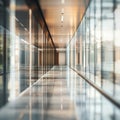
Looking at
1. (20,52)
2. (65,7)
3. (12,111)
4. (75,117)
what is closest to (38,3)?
(65,7)

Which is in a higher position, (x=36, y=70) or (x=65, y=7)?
(x=65, y=7)

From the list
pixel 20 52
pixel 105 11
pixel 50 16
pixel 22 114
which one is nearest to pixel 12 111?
pixel 22 114

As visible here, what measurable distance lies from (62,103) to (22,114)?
5.44ft

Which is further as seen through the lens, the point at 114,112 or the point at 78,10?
the point at 78,10

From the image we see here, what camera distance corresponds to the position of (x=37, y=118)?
17.5 feet

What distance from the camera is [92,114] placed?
227 inches

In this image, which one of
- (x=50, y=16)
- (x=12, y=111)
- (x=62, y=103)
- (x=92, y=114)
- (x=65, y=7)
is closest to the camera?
(x=92, y=114)

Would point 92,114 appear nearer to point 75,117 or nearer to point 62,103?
point 75,117

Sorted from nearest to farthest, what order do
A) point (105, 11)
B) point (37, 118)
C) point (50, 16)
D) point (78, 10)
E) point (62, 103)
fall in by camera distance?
point (37, 118) → point (62, 103) → point (105, 11) → point (78, 10) → point (50, 16)

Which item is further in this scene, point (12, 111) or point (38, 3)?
point (38, 3)

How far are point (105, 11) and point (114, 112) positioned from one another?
6.21m

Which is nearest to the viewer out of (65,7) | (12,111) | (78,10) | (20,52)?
(12,111)

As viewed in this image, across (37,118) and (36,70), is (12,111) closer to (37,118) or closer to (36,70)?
(37,118)

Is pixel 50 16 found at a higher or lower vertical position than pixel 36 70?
higher
